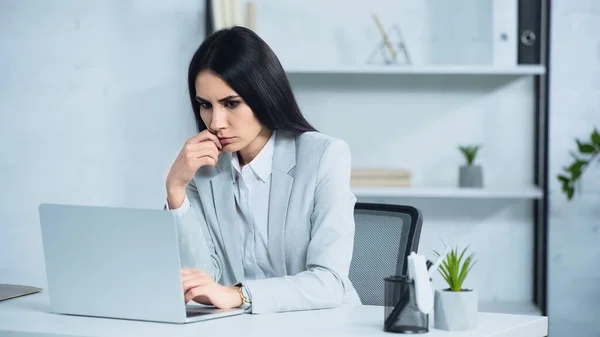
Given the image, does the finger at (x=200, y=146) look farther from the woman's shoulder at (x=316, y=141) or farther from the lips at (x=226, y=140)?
the woman's shoulder at (x=316, y=141)

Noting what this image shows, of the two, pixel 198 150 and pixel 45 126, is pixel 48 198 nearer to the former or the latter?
pixel 45 126

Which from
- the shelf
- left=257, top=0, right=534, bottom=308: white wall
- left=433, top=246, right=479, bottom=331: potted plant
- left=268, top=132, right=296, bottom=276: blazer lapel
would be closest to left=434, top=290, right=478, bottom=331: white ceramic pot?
left=433, top=246, right=479, bottom=331: potted plant

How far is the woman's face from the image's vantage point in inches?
77.5

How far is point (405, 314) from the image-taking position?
1.50 meters

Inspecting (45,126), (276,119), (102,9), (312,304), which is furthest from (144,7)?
(312,304)

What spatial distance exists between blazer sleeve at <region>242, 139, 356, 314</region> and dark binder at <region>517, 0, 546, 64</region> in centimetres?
169

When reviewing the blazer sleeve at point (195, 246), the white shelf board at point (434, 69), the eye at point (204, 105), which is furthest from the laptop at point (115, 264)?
the white shelf board at point (434, 69)

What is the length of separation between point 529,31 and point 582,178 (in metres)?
0.59

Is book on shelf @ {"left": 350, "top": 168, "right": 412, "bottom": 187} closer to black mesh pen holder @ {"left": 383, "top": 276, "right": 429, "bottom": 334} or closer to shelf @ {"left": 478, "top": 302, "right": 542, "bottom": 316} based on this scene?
shelf @ {"left": 478, "top": 302, "right": 542, "bottom": 316}

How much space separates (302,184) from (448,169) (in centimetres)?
169

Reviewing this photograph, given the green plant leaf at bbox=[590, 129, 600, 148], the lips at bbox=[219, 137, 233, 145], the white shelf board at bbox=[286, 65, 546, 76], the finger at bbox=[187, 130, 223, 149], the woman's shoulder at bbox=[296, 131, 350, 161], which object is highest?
the white shelf board at bbox=[286, 65, 546, 76]

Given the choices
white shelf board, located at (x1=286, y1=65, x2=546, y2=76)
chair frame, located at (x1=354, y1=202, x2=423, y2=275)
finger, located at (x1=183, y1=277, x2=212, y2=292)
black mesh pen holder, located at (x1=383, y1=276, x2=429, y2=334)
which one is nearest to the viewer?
black mesh pen holder, located at (x1=383, y1=276, x2=429, y2=334)

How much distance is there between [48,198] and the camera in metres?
3.30

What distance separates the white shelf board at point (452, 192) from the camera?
3.30 metres
